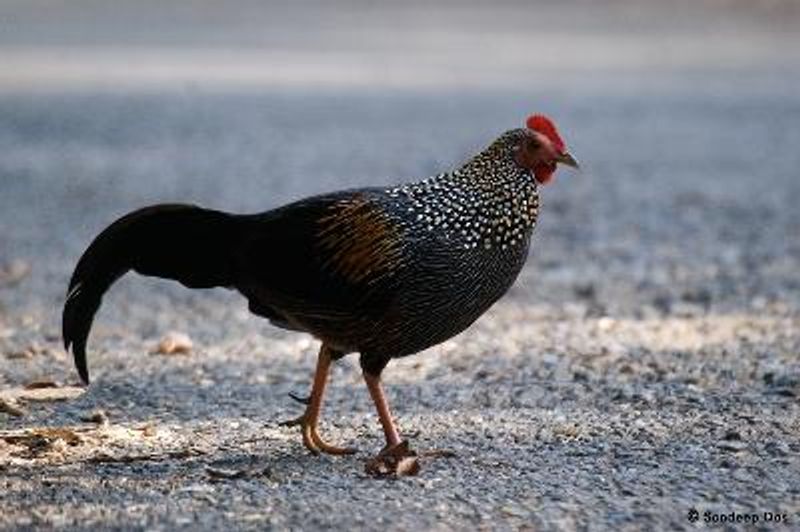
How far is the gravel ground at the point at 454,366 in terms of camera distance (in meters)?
4.81

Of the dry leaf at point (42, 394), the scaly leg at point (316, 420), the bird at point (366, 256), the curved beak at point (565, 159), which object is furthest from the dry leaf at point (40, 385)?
the curved beak at point (565, 159)

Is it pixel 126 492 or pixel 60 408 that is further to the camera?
pixel 60 408

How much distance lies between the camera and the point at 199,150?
15.1m

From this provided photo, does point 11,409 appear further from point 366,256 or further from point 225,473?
point 366,256

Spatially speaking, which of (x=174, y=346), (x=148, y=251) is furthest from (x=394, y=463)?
(x=174, y=346)

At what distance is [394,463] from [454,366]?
6.49 ft

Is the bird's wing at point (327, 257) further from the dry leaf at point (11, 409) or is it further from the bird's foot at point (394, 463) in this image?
the dry leaf at point (11, 409)

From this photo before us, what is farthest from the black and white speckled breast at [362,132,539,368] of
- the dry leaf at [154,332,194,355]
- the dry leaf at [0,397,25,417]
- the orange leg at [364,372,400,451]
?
the dry leaf at [154,332,194,355]

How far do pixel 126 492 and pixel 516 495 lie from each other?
1.27 m

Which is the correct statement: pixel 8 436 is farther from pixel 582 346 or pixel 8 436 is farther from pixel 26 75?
pixel 26 75

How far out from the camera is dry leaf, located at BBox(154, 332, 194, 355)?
738 centimetres

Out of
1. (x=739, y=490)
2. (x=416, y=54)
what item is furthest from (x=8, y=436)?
(x=416, y=54)

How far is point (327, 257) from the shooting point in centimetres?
503

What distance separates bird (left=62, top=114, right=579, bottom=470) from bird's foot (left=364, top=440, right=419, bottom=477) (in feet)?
0.11
